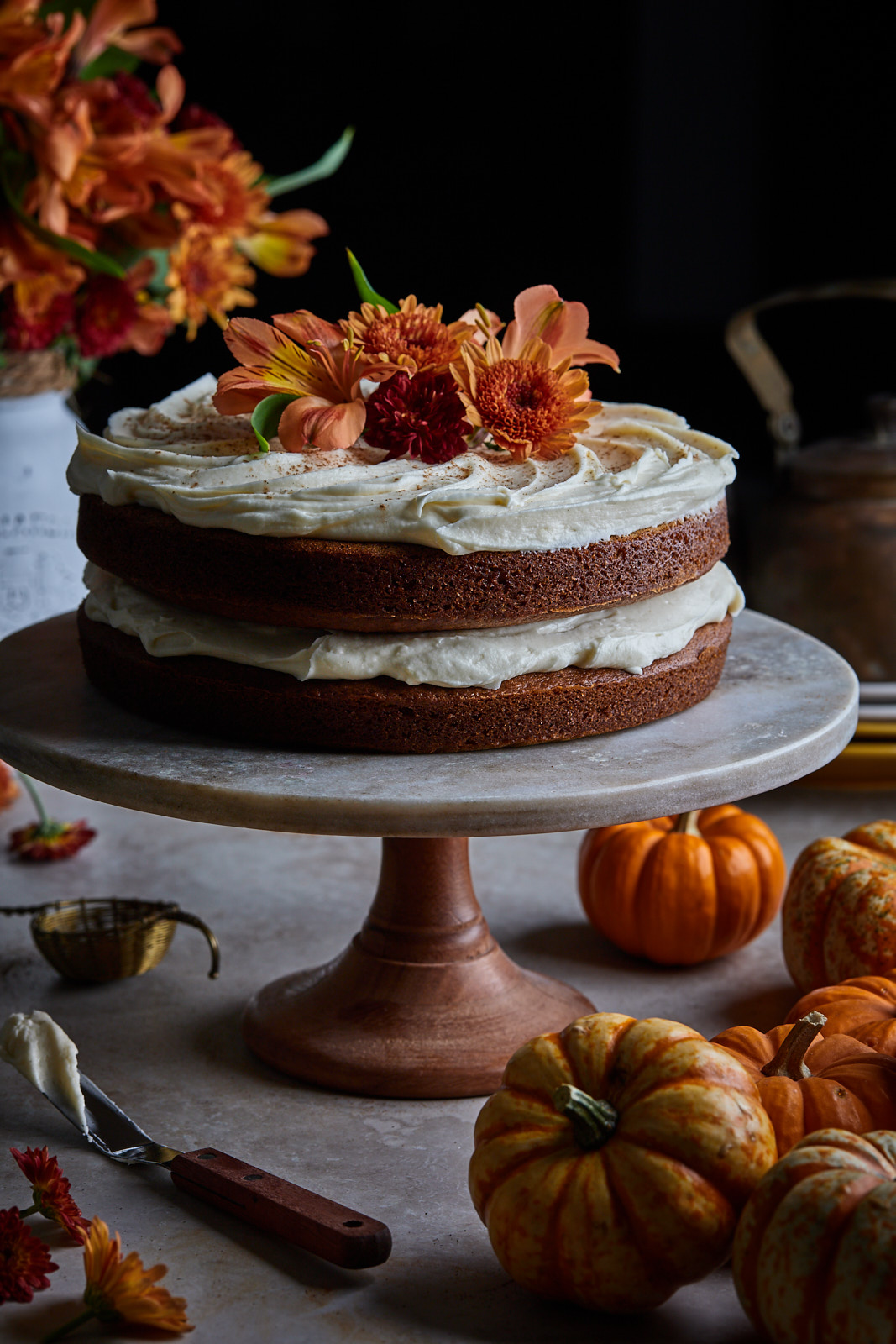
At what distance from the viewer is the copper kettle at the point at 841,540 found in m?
2.91

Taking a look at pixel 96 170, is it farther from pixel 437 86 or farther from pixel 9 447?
pixel 437 86

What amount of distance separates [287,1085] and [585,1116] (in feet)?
2.23

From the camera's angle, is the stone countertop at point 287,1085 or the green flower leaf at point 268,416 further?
the green flower leaf at point 268,416

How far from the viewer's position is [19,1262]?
1480mm

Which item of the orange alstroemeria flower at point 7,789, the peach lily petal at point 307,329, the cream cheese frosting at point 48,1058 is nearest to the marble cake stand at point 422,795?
the cream cheese frosting at point 48,1058

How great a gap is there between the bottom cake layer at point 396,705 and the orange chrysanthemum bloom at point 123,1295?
0.58 metres

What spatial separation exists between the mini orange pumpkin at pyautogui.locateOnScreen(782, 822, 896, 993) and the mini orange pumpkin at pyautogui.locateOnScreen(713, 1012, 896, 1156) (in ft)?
1.36

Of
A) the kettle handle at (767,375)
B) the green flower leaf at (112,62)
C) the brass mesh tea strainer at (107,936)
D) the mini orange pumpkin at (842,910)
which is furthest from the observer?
the kettle handle at (767,375)

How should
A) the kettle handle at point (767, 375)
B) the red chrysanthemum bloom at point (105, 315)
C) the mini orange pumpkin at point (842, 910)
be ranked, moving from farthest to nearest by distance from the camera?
the kettle handle at point (767, 375), the red chrysanthemum bloom at point (105, 315), the mini orange pumpkin at point (842, 910)

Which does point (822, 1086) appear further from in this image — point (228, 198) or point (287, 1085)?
point (228, 198)

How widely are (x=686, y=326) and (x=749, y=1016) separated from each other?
2666mm

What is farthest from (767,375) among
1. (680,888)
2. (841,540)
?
(680,888)

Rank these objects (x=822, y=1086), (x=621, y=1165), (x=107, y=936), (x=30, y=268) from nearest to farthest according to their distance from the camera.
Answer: (x=621, y=1165) → (x=822, y=1086) → (x=107, y=936) → (x=30, y=268)

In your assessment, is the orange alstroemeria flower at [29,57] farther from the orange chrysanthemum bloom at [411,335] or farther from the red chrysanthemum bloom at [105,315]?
the orange chrysanthemum bloom at [411,335]
